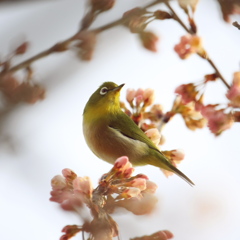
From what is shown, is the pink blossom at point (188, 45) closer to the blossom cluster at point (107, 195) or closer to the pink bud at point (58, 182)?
the blossom cluster at point (107, 195)

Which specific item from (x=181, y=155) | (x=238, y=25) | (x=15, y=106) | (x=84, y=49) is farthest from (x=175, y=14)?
(x=15, y=106)

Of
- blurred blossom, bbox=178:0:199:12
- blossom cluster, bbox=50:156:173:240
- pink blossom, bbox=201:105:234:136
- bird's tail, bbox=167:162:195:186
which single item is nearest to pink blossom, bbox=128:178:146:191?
blossom cluster, bbox=50:156:173:240

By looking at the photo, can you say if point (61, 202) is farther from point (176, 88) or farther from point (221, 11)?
point (221, 11)

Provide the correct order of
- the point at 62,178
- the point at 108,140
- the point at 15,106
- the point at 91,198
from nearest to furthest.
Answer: the point at 15,106, the point at 91,198, the point at 62,178, the point at 108,140

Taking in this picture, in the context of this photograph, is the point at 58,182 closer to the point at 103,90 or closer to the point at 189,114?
the point at 189,114

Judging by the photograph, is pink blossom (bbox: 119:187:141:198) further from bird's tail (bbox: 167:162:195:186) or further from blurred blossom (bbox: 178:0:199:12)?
blurred blossom (bbox: 178:0:199:12)

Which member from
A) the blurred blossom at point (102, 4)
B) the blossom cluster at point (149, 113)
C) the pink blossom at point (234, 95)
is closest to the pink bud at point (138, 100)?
the blossom cluster at point (149, 113)

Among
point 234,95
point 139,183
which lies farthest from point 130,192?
point 234,95
